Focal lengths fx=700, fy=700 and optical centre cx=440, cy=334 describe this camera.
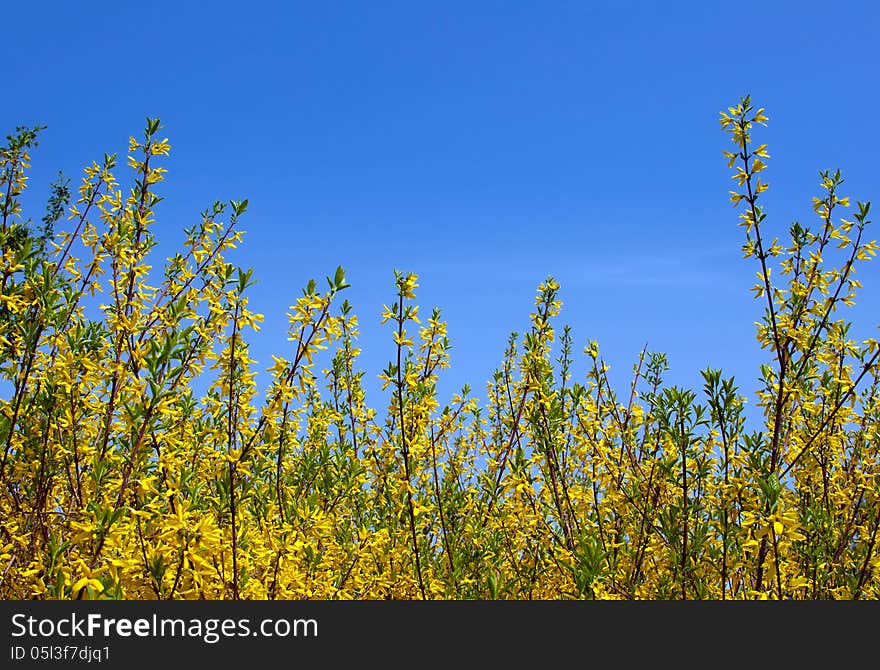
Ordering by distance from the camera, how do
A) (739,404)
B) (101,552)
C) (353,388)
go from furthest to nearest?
(353,388)
(739,404)
(101,552)

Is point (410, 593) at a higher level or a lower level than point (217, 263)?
lower

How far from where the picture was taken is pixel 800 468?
4488 mm

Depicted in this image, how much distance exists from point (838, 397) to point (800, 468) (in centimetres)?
53

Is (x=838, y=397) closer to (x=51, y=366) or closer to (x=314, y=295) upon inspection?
(x=314, y=295)

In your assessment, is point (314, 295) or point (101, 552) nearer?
point (101, 552)

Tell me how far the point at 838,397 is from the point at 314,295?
3.44 meters

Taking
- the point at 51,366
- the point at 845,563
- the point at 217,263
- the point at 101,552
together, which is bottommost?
the point at 845,563

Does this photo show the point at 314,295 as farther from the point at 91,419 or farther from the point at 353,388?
the point at 353,388

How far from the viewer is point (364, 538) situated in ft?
14.4
